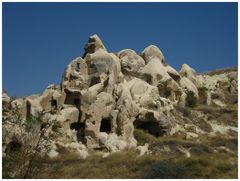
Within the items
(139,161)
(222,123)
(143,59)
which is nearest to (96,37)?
(143,59)

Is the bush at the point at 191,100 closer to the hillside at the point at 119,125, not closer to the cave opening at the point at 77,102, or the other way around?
the hillside at the point at 119,125

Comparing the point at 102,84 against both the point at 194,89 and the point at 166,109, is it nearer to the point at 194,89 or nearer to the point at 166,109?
the point at 166,109

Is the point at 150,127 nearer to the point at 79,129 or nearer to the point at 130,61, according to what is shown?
the point at 79,129

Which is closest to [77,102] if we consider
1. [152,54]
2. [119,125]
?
[119,125]

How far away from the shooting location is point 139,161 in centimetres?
1964

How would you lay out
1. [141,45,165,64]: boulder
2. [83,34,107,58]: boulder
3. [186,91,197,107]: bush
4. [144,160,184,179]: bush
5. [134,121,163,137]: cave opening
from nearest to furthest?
1. [144,160,184,179]: bush
2. [134,121,163,137]: cave opening
3. [83,34,107,58]: boulder
4. [186,91,197,107]: bush
5. [141,45,165,64]: boulder

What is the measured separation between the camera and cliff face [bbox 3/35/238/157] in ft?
78.1

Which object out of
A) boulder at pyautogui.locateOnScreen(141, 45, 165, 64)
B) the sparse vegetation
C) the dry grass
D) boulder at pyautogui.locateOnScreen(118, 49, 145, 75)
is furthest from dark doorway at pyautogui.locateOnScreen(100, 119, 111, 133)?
boulder at pyautogui.locateOnScreen(141, 45, 165, 64)

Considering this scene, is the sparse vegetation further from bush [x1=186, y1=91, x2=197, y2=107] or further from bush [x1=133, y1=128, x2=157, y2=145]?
bush [x1=186, y1=91, x2=197, y2=107]

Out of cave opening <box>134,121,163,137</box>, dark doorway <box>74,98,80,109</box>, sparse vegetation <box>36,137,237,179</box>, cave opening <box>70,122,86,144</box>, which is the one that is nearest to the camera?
sparse vegetation <box>36,137,237,179</box>

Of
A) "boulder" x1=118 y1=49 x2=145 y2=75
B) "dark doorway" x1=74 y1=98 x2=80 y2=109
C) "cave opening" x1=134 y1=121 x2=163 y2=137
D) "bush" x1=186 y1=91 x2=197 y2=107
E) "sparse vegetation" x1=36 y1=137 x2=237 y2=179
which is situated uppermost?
"boulder" x1=118 y1=49 x2=145 y2=75

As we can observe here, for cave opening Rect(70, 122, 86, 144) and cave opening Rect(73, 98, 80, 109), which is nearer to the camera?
cave opening Rect(70, 122, 86, 144)

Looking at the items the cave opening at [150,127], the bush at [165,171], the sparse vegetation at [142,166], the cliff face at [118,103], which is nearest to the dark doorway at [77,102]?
the cliff face at [118,103]

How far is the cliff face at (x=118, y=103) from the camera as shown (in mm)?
23797
